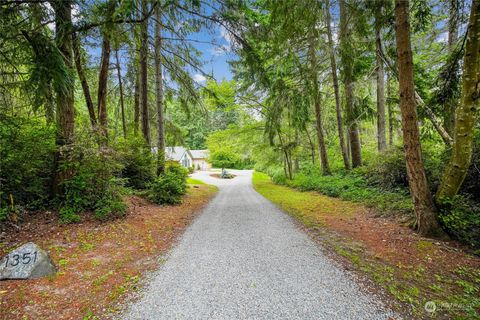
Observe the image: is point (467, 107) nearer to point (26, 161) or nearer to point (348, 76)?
point (348, 76)

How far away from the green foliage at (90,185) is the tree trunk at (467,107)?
271 inches

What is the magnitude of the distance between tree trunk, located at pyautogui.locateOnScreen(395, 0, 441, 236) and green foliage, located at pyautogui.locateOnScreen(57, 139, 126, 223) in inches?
246

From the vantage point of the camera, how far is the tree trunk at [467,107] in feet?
11.6

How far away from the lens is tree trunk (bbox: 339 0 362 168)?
5.21 m

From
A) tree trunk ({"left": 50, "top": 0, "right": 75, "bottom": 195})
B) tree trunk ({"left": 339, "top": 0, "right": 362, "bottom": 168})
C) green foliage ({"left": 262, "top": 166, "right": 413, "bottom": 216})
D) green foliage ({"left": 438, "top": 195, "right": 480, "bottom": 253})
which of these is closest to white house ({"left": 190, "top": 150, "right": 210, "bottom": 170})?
green foliage ({"left": 262, "top": 166, "right": 413, "bottom": 216})

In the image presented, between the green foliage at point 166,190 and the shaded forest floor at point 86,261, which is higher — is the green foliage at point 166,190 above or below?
above

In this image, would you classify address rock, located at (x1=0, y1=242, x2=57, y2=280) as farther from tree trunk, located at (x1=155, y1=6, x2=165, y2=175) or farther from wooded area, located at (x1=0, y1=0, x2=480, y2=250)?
tree trunk, located at (x1=155, y1=6, x2=165, y2=175)

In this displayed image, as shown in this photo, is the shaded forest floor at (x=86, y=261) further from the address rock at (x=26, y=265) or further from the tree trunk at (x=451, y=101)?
the tree trunk at (x=451, y=101)

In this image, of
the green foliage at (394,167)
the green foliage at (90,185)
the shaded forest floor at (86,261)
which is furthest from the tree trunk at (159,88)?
the green foliage at (394,167)

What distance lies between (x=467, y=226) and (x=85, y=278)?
595 centimetres

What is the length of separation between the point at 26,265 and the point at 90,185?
8.31ft

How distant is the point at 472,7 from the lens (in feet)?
11.8

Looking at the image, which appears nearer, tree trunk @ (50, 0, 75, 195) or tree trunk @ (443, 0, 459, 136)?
tree trunk @ (443, 0, 459, 136)

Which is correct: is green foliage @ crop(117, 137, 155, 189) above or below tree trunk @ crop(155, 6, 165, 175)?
below
